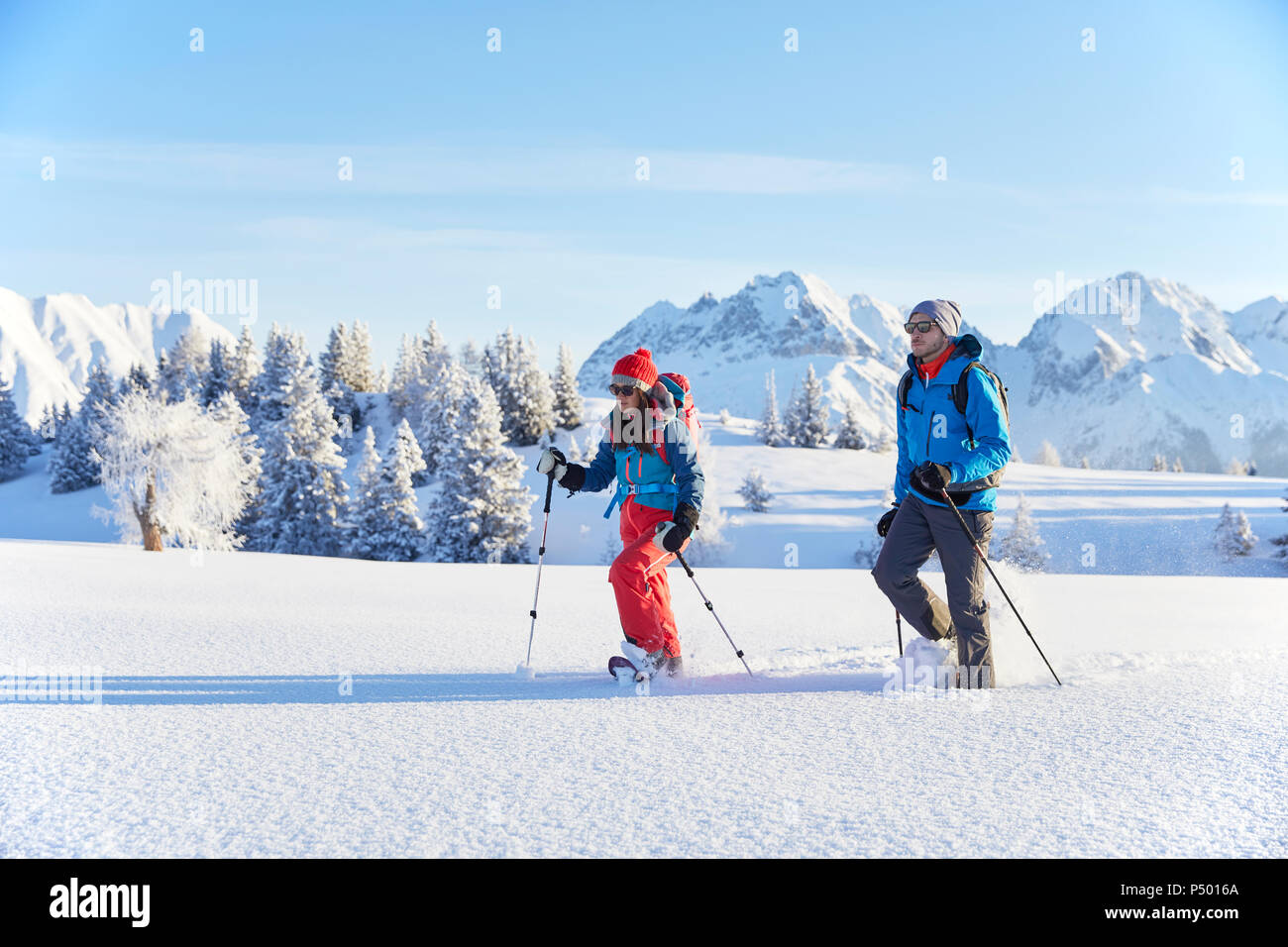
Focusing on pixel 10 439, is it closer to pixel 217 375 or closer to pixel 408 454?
pixel 217 375

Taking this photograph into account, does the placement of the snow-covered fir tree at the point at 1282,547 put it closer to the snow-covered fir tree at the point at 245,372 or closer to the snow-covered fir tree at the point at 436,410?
the snow-covered fir tree at the point at 436,410

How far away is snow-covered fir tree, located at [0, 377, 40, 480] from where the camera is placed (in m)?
60.4

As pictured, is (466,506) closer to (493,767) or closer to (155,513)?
(155,513)

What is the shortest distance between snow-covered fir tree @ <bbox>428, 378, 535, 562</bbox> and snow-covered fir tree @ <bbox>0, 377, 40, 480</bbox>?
42.1 meters

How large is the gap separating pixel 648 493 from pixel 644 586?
0.52 meters

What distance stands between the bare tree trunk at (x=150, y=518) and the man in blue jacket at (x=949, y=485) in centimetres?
2587

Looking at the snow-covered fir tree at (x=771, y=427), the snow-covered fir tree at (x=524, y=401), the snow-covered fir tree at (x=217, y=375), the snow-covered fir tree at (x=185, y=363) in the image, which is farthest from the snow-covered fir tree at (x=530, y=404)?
the snow-covered fir tree at (x=185, y=363)

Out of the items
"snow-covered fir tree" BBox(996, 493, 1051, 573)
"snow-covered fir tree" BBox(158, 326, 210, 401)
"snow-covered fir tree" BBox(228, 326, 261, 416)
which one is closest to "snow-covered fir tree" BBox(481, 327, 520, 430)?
"snow-covered fir tree" BBox(228, 326, 261, 416)

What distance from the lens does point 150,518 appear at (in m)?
25.5

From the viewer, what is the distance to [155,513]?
25422 millimetres

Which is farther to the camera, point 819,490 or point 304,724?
point 819,490

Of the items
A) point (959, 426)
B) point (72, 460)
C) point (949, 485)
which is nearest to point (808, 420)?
point (72, 460)

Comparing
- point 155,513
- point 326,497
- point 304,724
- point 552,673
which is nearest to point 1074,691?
point 552,673
